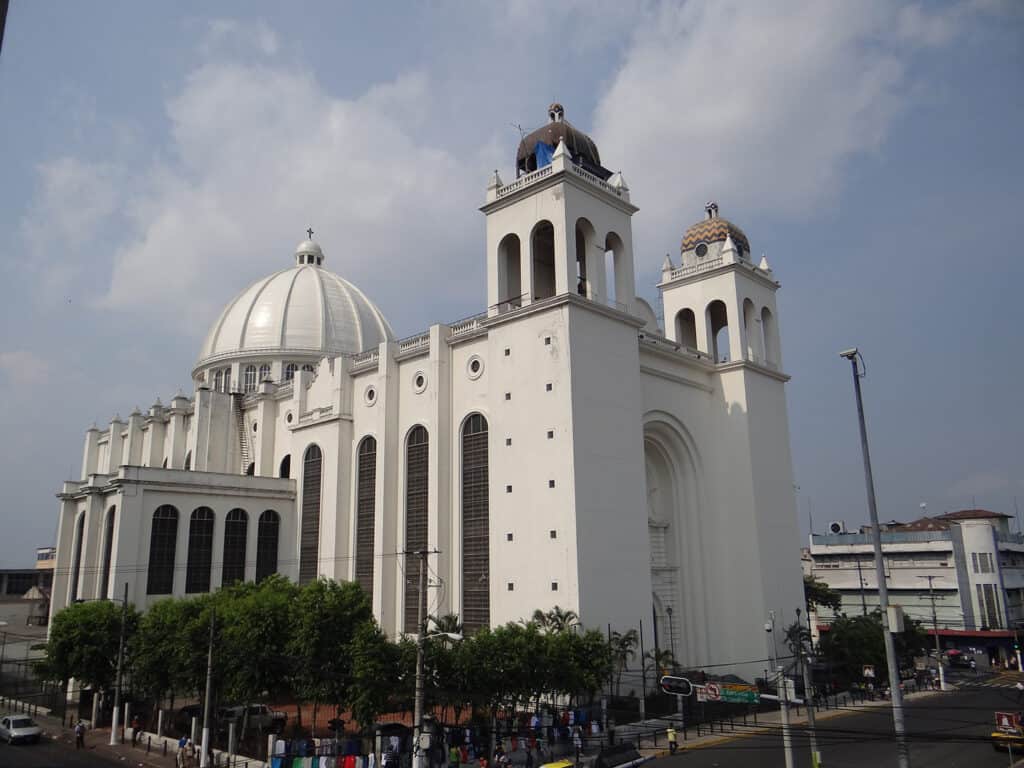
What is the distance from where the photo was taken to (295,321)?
2200 inches

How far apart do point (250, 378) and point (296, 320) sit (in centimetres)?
531

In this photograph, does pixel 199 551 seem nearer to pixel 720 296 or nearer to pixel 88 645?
pixel 88 645

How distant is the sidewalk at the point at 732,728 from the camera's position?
25859 mm

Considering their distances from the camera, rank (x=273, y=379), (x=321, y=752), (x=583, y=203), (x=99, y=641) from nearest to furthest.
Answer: (x=321, y=752), (x=99, y=641), (x=583, y=203), (x=273, y=379)

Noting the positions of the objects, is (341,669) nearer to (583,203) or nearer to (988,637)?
(583,203)

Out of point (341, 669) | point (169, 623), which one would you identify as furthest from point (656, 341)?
point (169, 623)

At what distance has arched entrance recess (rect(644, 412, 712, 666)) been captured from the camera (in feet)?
123

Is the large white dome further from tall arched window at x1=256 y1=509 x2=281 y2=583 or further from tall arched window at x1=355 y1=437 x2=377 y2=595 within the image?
tall arched window at x1=355 y1=437 x2=377 y2=595

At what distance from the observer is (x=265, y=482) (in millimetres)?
43688

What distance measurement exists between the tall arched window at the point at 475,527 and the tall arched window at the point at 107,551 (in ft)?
59.7

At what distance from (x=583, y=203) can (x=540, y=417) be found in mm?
10435

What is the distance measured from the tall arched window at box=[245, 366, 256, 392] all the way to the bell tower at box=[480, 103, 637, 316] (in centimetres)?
2523

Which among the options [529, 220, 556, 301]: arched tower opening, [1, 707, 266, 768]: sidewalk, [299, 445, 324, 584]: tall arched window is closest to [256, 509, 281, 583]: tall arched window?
[299, 445, 324, 584]: tall arched window

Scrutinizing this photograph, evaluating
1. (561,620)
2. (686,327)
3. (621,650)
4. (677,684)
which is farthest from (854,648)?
(677,684)
